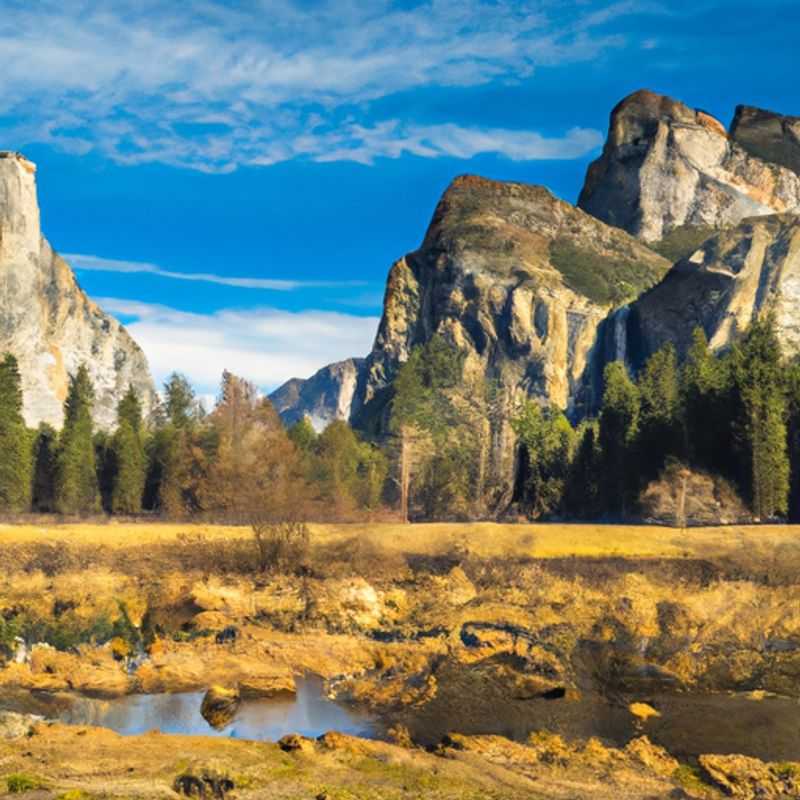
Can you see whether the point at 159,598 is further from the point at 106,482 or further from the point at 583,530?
the point at 106,482

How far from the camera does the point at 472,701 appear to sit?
1104 inches

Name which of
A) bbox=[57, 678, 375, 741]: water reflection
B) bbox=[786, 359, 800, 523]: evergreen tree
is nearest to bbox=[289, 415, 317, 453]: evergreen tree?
bbox=[786, 359, 800, 523]: evergreen tree

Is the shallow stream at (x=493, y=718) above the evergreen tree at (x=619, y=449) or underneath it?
underneath

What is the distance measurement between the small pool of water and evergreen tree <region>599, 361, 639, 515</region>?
194 ft

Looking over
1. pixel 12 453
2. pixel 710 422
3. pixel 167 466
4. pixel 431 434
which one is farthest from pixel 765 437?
pixel 431 434

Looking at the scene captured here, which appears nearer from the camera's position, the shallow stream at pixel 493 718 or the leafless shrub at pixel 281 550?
the shallow stream at pixel 493 718

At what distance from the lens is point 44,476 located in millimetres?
88312

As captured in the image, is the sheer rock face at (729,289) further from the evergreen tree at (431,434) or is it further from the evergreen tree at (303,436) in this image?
the evergreen tree at (303,436)

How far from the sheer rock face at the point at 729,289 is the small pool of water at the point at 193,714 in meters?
130

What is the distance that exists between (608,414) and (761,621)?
176ft

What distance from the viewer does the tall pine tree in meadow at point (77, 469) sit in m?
84.4

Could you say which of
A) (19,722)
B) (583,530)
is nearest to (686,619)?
(583,530)

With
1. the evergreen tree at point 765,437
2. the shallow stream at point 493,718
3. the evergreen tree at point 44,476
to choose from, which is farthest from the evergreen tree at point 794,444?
the evergreen tree at point 44,476

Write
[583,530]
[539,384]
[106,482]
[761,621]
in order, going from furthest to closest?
[539,384], [106,482], [583,530], [761,621]
